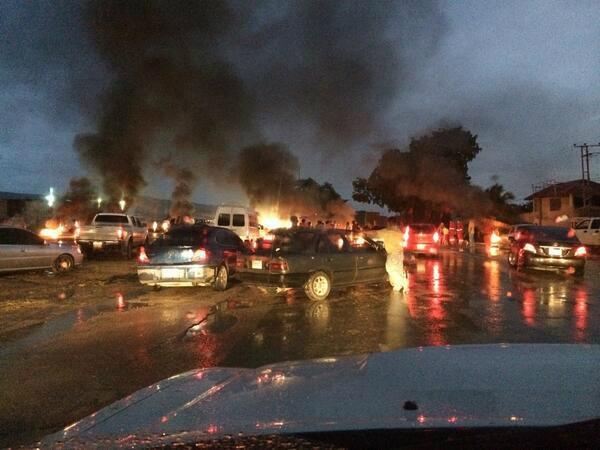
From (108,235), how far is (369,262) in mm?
11592

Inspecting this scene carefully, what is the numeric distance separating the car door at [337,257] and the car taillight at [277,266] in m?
0.82

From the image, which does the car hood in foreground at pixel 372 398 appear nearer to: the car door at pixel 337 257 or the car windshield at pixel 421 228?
the car door at pixel 337 257

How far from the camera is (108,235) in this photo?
19984mm

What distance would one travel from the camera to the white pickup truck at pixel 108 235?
787 inches

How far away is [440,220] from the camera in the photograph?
1649 inches

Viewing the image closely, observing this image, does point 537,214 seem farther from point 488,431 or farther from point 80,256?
point 488,431

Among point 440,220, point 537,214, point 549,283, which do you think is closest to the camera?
point 549,283

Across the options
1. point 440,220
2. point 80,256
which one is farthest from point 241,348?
point 440,220

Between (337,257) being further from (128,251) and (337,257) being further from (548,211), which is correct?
(548,211)

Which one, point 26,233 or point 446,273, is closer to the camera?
point 26,233

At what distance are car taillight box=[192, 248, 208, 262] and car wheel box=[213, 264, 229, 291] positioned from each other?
49 centimetres

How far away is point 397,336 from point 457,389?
5109mm

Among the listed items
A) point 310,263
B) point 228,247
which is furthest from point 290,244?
point 228,247

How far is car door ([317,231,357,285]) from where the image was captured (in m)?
11.0
